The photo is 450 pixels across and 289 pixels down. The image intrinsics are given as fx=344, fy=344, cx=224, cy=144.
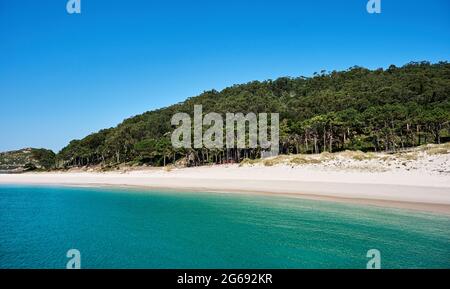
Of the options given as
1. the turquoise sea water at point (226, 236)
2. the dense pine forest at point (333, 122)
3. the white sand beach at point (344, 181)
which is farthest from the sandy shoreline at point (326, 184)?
the dense pine forest at point (333, 122)

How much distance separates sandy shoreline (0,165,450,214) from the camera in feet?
73.8

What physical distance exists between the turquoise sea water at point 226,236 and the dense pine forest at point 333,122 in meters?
39.3

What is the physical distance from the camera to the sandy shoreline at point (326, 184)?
22484 millimetres

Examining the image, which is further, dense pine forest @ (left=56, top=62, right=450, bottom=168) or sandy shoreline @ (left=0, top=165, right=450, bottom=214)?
dense pine forest @ (left=56, top=62, right=450, bottom=168)

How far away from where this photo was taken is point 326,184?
97.2ft

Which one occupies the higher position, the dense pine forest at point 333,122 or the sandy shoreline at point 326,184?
the dense pine forest at point 333,122

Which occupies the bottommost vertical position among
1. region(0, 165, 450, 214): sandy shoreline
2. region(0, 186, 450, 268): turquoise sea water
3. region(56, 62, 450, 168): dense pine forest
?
region(0, 186, 450, 268): turquoise sea water

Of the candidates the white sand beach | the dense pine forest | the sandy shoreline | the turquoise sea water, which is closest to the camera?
the turquoise sea water

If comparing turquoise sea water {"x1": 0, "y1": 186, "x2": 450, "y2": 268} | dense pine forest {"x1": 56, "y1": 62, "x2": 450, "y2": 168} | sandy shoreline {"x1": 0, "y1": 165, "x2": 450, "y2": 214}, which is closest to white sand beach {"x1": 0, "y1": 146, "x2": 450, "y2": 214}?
sandy shoreline {"x1": 0, "y1": 165, "x2": 450, "y2": 214}

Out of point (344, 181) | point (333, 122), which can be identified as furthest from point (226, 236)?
point (333, 122)

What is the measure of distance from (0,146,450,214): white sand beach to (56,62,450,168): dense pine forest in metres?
19.6

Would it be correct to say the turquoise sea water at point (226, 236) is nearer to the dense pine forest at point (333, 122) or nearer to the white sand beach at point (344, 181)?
the white sand beach at point (344, 181)

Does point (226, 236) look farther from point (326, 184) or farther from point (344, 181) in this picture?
point (344, 181)

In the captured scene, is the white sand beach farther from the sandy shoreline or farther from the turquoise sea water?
the turquoise sea water
